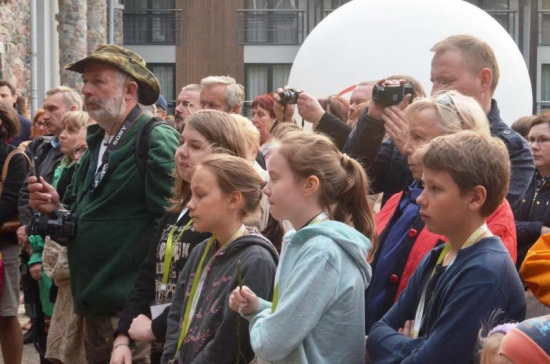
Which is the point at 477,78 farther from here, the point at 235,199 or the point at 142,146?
the point at 142,146

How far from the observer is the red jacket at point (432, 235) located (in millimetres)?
3730

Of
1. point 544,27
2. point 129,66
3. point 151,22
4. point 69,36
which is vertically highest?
point 151,22

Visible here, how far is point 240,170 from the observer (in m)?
4.23

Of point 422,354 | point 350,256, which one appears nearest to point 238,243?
point 350,256

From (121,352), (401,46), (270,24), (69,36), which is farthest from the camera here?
(270,24)

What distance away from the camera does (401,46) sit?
9.97 m

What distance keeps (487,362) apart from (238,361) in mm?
1293

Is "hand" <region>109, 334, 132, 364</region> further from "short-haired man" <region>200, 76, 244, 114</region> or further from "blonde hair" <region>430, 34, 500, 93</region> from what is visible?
"short-haired man" <region>200, 76, 244, 114</region>

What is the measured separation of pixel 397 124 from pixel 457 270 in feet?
4.18

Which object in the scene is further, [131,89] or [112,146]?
[131,89]

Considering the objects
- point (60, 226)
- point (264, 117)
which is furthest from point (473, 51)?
point (264, 117)

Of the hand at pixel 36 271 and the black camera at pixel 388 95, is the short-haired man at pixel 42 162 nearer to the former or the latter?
the hand at pixel 36 271

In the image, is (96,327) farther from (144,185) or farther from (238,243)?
(238,243)

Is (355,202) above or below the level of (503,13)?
below
